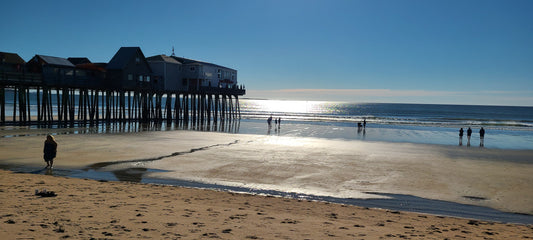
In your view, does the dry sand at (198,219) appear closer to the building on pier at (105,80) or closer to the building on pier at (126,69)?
the building on pier at (105,80)

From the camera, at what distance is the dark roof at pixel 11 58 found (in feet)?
114

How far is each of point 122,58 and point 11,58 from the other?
35.7ft

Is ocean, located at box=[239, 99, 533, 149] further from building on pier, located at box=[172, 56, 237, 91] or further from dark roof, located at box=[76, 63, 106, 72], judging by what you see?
dark roof, located at box=[76, 63, 106, 72]

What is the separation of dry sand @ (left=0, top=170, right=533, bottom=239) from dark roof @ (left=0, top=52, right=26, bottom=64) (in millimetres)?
29589

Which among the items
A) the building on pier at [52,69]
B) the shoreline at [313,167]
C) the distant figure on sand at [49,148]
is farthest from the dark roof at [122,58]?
the distant figure on sand at [49,148]

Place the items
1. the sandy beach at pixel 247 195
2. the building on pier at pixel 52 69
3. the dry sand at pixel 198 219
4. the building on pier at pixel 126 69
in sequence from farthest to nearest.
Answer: the building on pier at pixel 126 69 → the building on pier at pixel 52 69 → the sandy beach at pixel 247 195 → the dry sand at pixel 198 219

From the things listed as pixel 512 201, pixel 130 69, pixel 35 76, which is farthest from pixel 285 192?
pixel 130 69

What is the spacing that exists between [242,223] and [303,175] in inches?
292

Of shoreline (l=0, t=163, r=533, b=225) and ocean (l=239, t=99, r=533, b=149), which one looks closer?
shoreline (l=0, t=163, r=533, b=225)

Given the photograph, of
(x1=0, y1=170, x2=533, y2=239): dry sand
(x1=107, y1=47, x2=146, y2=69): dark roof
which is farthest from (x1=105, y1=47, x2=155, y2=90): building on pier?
(x1=0, y1=170, x2=533, y2=239): dry sand

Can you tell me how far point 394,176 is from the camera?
621 inches

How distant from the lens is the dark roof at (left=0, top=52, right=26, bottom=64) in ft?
114

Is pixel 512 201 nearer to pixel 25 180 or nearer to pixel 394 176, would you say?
pixel 394 176

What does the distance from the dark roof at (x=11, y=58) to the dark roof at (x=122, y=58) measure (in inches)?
347
